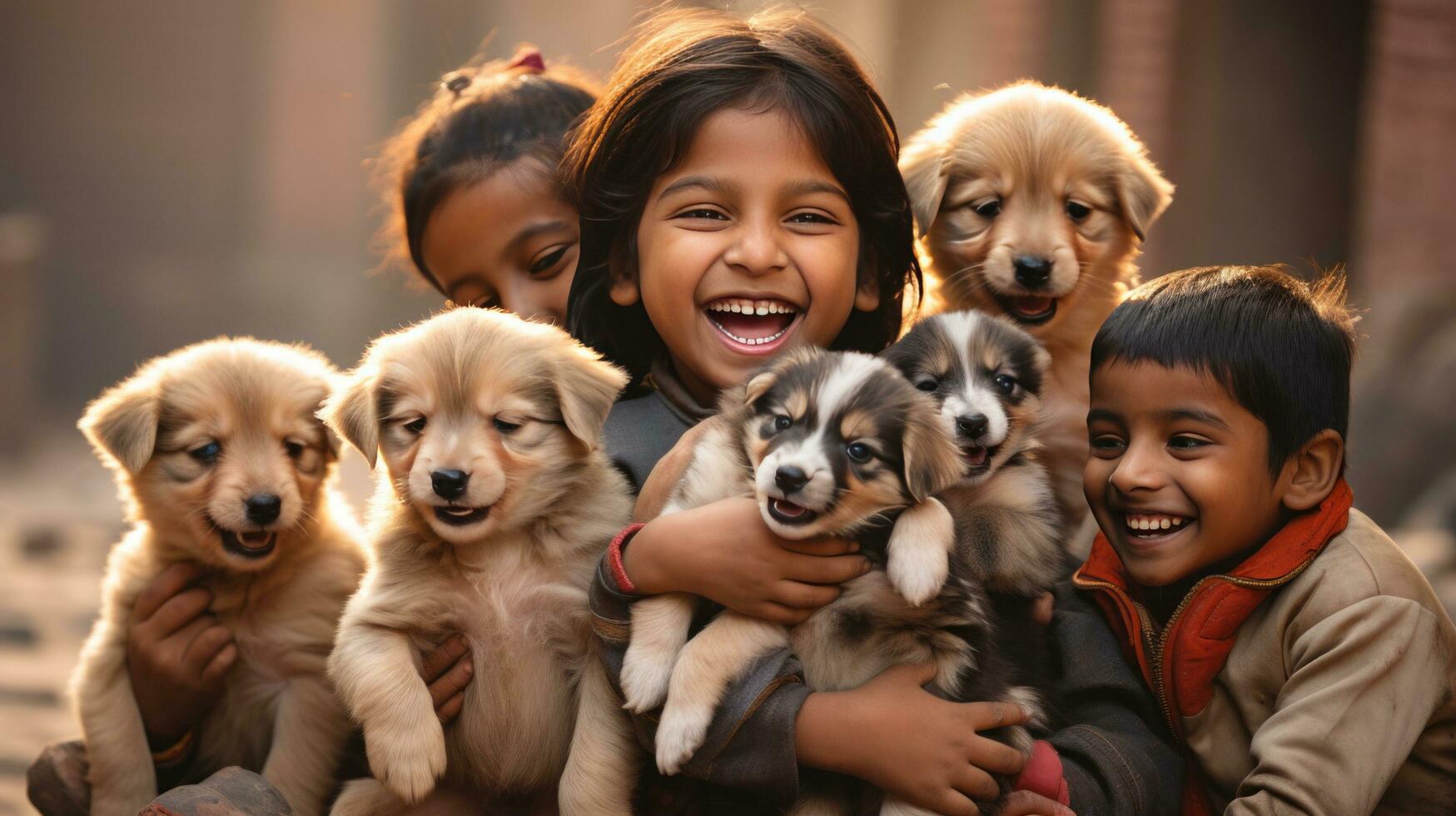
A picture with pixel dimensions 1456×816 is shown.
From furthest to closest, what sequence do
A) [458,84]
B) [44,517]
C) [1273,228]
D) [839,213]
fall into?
[44,517], [1273,228], [458,84], [839,213]

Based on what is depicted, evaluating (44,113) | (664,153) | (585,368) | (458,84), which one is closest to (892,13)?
(458,84)

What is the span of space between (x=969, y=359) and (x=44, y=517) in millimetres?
11637

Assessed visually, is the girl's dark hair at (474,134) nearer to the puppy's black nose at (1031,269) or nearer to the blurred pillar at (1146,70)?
the puppy's black nose at (1031,269)

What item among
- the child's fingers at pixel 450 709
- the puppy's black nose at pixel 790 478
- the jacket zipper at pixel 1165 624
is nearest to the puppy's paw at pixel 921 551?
the puppy's black nose at pixel 790 478

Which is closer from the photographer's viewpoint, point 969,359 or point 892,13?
point 969,359

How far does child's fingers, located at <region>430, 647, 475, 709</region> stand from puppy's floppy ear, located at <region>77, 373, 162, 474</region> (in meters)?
1.13

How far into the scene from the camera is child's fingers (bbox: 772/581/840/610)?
9.32 ft

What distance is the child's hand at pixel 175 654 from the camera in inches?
140

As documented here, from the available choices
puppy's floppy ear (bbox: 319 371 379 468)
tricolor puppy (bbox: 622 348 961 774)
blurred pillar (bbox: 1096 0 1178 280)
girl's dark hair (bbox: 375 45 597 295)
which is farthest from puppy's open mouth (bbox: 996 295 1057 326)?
blurred pillar (bbox: 1096 0 1178 280)

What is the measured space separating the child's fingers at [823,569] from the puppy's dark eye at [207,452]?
1755 millimetres

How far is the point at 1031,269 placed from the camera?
3.95 metres

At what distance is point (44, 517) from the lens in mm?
12414

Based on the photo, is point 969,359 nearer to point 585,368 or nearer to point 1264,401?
point 1264,401

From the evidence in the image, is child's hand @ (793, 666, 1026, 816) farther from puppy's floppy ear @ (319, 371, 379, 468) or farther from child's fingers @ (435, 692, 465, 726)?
puppy's floppy ear @ (319, 371, 379, 468)
